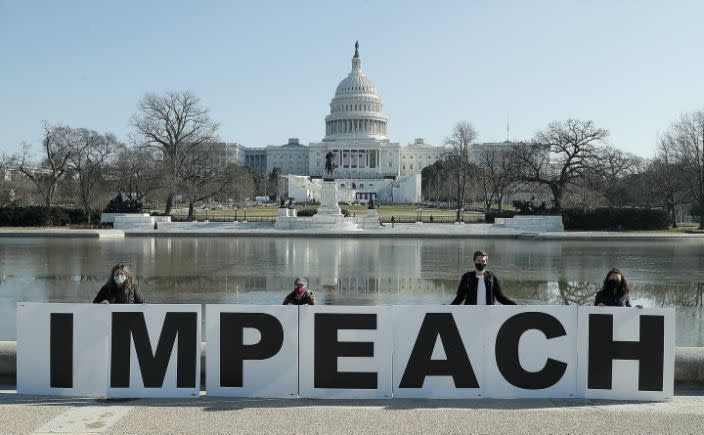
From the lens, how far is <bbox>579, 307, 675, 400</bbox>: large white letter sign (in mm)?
6078

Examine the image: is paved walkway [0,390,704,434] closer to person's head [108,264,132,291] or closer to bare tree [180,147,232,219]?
person's head [108,264,132,291]

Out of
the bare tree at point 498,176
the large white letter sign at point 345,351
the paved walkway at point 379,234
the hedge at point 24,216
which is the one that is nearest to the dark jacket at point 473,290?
the large white letter sign at point 345,351

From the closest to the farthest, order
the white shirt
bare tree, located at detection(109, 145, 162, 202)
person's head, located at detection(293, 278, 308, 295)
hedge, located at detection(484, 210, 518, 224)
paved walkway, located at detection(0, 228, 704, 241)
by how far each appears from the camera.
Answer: person's head, located at detection(293, 278, 308, 295), the white shirt, paved walkway, located at detection(0, 228, 704, 241), hedge, located at detection(484, 210, 518, 224), bare tree, located at detection(109, 145, 162, 202)

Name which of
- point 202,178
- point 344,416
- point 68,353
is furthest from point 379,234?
point 344,416

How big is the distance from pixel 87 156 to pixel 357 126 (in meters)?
105

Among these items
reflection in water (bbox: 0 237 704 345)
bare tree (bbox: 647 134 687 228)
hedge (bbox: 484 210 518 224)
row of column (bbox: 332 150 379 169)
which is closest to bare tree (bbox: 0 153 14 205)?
reflection in water (bbox: 0 237 704 345)

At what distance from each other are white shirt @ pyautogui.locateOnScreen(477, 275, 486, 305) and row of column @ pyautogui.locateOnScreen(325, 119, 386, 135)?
145 meters

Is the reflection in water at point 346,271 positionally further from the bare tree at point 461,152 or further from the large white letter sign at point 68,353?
the bare tree at point 461,152

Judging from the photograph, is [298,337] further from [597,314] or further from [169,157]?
[169,157]

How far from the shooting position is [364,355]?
6168 millimetres

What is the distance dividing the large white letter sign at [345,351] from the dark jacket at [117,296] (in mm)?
1855

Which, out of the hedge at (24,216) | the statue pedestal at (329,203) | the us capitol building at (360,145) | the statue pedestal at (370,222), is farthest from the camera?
the us capitol building at (360,145)

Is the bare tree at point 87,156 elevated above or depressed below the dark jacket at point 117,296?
above

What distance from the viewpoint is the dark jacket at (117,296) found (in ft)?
22.1
